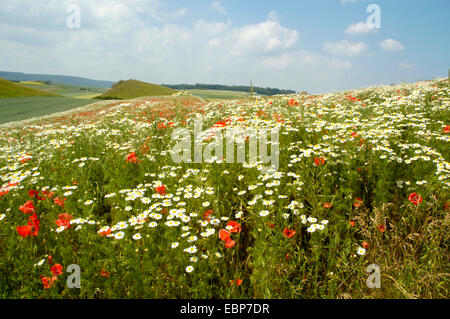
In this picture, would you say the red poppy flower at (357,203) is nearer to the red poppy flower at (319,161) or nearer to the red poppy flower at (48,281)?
the red poppy flower at (319,161)

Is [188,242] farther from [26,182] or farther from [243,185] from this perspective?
[26,182]

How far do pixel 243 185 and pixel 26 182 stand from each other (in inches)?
138

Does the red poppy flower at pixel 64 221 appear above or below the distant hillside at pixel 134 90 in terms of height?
below

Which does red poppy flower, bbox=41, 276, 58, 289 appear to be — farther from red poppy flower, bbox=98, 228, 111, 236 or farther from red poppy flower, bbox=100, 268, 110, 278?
red poppy flower, bbox=98, 228, 111, 236

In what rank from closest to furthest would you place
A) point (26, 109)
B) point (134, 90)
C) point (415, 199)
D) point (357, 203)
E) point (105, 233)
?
point (105, 233) → point (415, 199) → point (357, 203) → point (26, 109) → point (134, 90)

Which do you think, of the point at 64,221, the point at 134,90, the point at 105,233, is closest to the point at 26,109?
the point at 64,221

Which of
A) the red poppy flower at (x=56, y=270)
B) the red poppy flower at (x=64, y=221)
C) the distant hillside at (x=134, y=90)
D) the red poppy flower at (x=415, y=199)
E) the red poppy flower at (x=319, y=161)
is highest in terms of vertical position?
the distant hillside at (x=134, y=90)

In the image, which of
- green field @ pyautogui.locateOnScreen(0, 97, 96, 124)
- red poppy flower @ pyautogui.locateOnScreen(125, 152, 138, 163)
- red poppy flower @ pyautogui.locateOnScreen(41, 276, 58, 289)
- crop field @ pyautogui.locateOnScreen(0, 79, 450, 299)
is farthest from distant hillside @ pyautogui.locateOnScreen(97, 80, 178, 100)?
red poppy flower @ pyautogui.locateOnScreen(41, 276, 58, 289)

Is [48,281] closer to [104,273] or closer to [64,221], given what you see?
[104,273]

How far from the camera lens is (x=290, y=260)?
2.66m

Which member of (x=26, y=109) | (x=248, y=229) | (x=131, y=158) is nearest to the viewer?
(x=248, y=229)

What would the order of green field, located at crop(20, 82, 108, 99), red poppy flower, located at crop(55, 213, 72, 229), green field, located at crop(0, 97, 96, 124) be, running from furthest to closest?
green field, located at crop(20, 82, 108, 99)
green field, located at crop(0, 97, 96, 124)
red poppy flower, located at crop(55, 213, 72, 229)

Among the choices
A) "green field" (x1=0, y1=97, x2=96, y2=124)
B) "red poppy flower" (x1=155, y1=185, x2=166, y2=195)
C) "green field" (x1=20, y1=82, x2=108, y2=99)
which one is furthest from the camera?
"green field" (x1=20, y1=82, x2=108, y2=99)

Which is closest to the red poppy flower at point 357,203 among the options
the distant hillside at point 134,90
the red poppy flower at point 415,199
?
the red poppy flower at point 415,199
